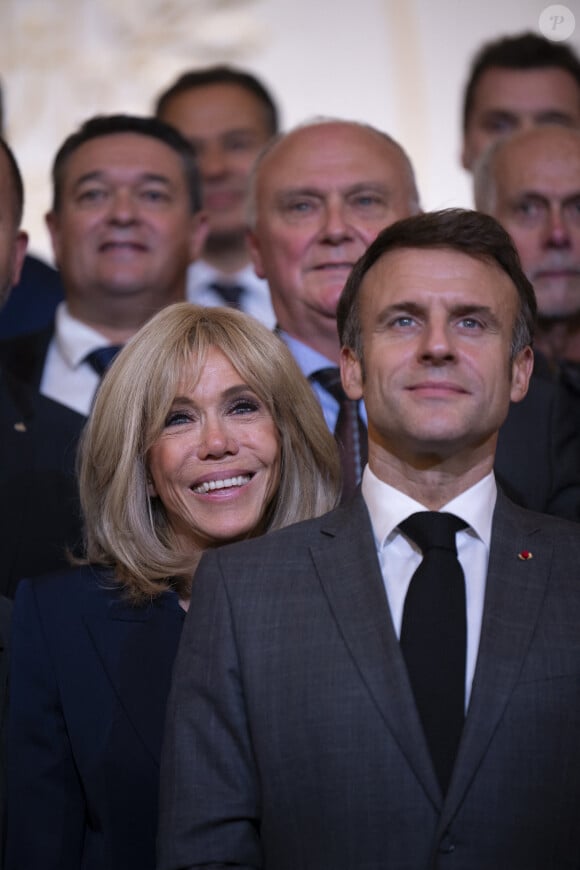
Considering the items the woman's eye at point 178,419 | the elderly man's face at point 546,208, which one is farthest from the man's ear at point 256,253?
the woman's eye at point 178,419

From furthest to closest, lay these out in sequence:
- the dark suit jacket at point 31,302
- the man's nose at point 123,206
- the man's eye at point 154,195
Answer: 1. the dark suit jacket at point 31,302
2. the man's eye at point 154,195
3. the man's nose at point 123,206

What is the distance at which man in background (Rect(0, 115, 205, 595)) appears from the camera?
11.8 feet

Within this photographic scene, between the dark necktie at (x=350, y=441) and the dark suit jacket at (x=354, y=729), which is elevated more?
the dark necktie at (x=350, y=441)

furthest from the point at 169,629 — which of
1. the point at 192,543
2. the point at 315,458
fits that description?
the point at 315,458

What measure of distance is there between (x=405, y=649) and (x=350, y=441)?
3.43 feet

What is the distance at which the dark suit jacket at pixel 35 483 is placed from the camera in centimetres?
289

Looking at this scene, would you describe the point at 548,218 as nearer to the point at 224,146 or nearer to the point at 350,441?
the point at 350,441

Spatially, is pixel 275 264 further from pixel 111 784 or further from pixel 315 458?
pixel 111 784

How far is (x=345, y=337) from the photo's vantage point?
2.29 meters

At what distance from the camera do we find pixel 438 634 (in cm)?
199

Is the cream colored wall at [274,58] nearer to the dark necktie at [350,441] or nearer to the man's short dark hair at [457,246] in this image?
the dark necktie at [350,441]

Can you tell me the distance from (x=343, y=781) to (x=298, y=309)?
61.5 inches

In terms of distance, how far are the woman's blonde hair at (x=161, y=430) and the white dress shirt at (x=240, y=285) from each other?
162 centimetres

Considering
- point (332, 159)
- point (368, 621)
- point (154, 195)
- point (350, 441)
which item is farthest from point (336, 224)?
point (368, 621)
